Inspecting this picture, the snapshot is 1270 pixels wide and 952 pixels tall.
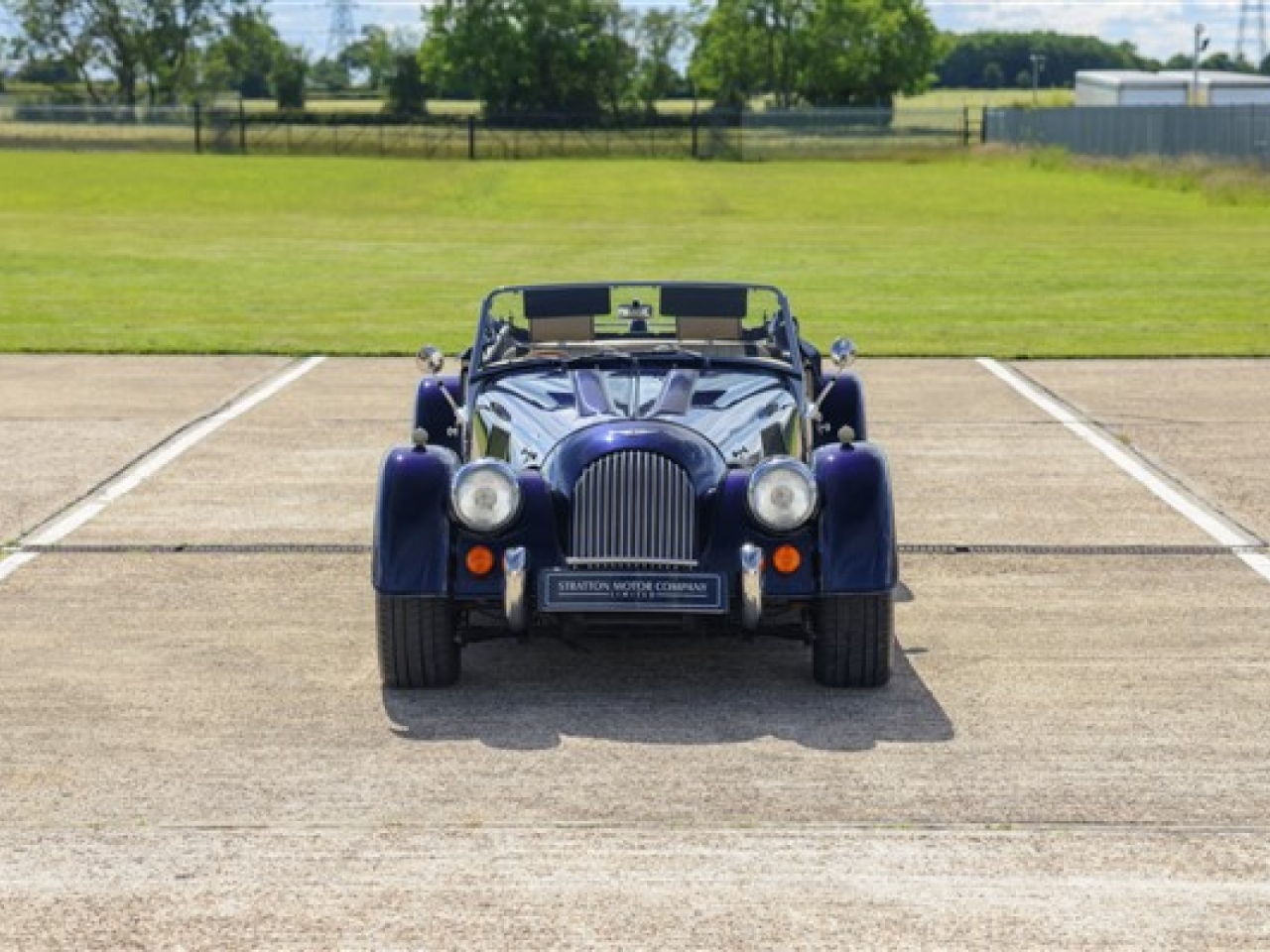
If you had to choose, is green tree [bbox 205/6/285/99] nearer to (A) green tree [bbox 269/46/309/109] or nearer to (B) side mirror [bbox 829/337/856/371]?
(A) green tree [bbox 269/46/309/109]

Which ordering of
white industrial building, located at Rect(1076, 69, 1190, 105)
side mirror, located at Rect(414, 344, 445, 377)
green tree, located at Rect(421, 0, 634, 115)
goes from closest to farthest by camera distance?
1. side mirror, located at Rect(414, 344, 445, 377)
2. white industrial building, located at Rect(1076, 69, 1190, 105)
3. green tree, located at Rect(421, 0, 634, 115)

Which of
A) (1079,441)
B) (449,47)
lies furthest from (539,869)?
(449,47)

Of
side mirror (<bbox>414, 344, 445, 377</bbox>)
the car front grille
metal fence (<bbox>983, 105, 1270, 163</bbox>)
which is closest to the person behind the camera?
the car front grille

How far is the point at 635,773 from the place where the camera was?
7.46 meters

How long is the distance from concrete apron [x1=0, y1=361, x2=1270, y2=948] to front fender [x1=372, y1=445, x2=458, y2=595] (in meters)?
0.46

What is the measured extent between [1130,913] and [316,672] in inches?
152

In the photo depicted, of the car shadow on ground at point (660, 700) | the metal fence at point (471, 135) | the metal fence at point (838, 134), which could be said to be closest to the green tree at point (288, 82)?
the metal fence at point (471, 135)

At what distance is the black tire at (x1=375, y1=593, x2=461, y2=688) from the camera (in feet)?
27.6

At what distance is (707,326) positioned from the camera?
10539mm

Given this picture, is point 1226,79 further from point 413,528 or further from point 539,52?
point 413,528

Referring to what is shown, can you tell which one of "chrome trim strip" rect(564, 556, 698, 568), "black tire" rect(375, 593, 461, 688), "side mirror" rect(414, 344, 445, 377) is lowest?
"black tire" rect(375, 593, 461, 688)

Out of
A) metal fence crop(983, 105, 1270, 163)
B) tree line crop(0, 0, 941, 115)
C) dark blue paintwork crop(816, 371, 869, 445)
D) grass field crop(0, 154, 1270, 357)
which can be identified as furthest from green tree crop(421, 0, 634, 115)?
dark blue paintwork crop(816, 371, 869, 445)

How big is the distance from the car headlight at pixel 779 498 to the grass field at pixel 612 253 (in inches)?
505

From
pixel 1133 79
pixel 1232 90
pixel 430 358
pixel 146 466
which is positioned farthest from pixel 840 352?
pixel 1133 79
